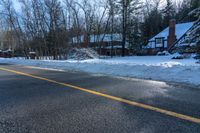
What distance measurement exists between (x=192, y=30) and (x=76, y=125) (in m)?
8.98

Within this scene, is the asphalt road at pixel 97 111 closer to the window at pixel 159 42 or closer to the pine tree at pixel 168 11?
the window at pixel 159 42

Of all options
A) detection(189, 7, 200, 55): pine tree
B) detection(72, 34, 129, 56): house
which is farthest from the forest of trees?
detection(189, 7, 200, 55): pine tree

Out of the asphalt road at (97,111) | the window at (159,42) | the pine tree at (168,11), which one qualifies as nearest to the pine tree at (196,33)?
the asphalt road at (97,111)

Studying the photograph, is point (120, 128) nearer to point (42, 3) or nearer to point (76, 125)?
point (76, 125)

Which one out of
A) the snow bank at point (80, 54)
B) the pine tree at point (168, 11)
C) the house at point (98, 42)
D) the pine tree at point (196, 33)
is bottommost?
the snow bank at point (80, 54)

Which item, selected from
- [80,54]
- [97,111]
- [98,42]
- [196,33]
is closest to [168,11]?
[98,42]

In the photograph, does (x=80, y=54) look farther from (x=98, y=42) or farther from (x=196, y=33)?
(x=196, y=33)

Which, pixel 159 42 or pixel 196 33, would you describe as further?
pixel 159 42

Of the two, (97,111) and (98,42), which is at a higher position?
(98,42)

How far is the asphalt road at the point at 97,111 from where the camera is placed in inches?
150

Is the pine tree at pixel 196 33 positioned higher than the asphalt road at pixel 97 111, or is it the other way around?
the pine tree at pixel 196 33

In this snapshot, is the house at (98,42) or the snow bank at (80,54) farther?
the house at (98,42)

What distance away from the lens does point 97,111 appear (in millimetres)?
4727

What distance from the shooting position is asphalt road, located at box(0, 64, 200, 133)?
3.80m
